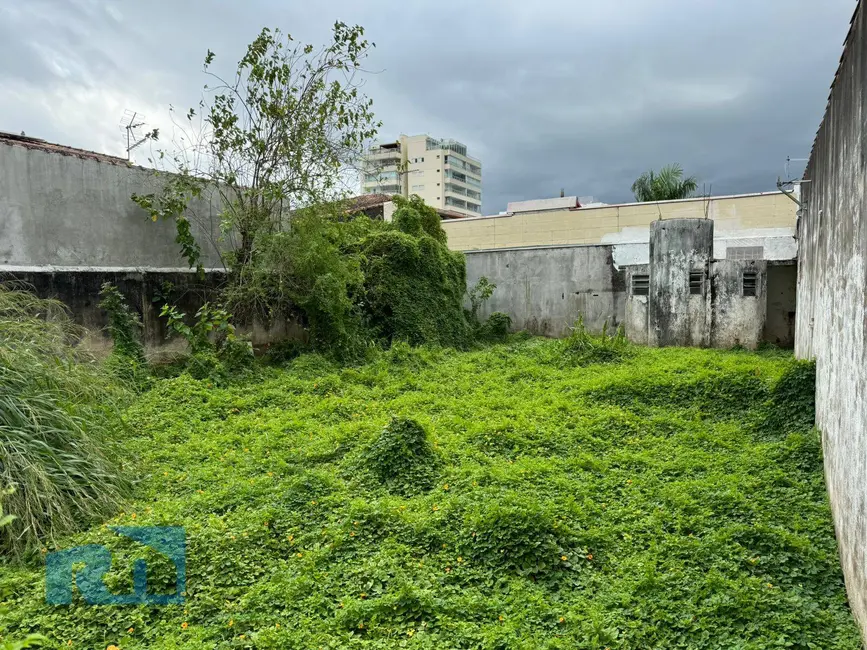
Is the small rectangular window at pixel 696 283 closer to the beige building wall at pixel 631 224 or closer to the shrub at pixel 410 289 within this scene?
the beige building wall at pixel 631 224

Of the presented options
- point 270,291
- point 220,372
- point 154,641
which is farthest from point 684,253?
point 154,641

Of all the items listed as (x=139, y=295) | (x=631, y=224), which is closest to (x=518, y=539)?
(x=139, y=295)

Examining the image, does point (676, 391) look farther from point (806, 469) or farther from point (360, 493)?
point (360, 493)

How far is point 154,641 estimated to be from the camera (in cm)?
260

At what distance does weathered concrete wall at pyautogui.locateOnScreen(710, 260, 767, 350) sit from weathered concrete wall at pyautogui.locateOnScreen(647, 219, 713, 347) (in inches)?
6.3

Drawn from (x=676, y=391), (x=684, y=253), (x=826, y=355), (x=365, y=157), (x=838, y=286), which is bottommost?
(x=676, y=391)

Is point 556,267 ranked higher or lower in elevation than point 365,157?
lower

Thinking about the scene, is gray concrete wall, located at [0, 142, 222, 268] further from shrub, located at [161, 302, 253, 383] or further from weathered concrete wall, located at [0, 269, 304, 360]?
→ shrub, located at [161, 302, 253, 383]

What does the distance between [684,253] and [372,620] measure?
9116mm

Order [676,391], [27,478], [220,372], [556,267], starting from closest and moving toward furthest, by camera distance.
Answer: [27,478] < [676,391] < [220,372] < [556,267]

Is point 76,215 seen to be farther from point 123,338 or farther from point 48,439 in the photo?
point 48,439

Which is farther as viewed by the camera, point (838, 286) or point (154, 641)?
point (838, 286)

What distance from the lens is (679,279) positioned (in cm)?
1009

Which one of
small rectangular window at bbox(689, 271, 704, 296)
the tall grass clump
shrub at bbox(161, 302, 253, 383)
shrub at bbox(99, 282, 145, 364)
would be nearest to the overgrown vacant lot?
the tall grass clump
